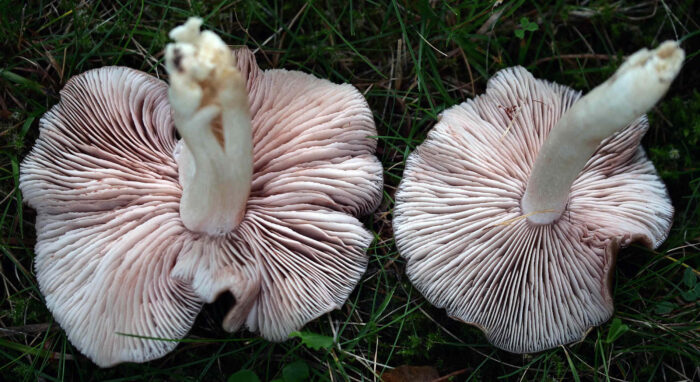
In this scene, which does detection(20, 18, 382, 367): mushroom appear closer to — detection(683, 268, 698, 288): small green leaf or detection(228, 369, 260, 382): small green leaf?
detection(228, 369, 260, 382): small green leaf

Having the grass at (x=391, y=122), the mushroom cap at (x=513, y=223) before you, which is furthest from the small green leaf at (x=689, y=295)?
the mushroom cap at (x=513, y=223)

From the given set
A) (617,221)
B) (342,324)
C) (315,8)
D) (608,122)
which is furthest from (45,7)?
(617,221)

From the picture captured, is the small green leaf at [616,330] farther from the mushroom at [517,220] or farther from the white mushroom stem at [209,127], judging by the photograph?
the white mushroom stem at [209,127]

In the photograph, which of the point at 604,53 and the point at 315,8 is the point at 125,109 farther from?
the point at 604,53

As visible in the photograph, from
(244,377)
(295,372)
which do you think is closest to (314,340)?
(295,372)

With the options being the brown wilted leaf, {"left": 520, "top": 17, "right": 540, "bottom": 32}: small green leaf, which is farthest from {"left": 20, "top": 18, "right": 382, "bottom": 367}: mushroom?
{"left": 520, "top": 17, "right": 540, "bottom": 32}: small green leaf
